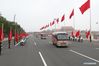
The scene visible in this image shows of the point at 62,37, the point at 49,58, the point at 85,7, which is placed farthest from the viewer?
the point at 85,7

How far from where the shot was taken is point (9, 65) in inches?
641

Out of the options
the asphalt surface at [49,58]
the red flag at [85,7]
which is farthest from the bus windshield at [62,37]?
the asphalt surface at [49,58]

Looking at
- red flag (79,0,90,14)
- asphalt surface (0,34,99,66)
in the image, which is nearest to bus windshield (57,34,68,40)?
red flag (79,0,90,14)

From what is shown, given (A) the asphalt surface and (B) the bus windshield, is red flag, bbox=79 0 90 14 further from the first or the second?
(A) the asphalt surface

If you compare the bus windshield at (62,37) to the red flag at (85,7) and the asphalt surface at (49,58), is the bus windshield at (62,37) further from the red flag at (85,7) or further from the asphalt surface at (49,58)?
the asphalt surface at (49,58)

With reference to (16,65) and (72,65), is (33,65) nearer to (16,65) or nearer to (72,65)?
(16,65)

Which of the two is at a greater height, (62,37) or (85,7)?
(85,7)

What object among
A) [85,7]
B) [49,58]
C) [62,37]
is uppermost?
[85,7]

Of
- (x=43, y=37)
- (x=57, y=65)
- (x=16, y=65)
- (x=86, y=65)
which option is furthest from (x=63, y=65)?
(x=43, y=37)

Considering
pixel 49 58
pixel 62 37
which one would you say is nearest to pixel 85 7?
pixel 62 37

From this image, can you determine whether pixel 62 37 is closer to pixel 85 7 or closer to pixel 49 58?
pixel 85 7

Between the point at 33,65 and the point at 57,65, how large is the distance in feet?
4.83

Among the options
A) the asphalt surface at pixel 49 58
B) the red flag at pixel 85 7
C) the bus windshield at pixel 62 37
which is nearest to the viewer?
the asphalt surface at pixel 49 58

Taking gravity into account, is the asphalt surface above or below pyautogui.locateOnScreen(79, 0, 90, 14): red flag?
below
